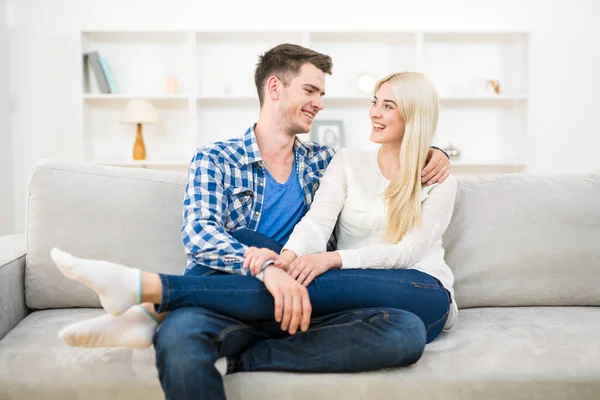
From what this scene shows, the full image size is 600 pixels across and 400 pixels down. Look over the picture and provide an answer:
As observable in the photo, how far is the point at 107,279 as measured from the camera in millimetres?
1220

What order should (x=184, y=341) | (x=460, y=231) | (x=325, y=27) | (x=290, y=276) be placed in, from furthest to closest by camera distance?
(x=325, y=27) → (x=460, y=231) → (x=290, y=276) → (x=184, y=341)

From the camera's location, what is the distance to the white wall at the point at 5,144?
4105mm

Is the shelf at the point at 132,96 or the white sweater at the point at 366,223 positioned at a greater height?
the shelf at the point at 132,96

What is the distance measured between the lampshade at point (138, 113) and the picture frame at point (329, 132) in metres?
1.14

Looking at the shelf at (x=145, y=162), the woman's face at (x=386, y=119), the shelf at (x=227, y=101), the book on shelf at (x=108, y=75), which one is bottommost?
the shelf at (x=145, y=162)

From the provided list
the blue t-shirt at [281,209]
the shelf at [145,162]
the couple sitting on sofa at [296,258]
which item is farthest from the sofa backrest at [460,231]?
the shelf at [145,162]

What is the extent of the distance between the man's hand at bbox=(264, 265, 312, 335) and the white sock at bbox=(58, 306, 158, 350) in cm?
28

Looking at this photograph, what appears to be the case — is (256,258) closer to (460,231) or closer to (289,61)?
(460,231)

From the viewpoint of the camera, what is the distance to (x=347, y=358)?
50.3 inches

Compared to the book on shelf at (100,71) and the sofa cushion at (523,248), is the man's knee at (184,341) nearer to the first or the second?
the sofa cushion at (523,248)

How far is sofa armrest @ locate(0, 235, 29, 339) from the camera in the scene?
153cm

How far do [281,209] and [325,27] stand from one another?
2.88m

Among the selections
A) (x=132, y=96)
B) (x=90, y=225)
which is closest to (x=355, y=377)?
(x=90, y=225)

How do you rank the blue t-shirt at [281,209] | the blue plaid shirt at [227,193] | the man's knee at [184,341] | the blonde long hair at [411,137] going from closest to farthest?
the man's knee at [184,341]
the blue plaid shirt at [227,193]
the blonde long hair at [411,137]
the blue t-shirt at [281,209]
